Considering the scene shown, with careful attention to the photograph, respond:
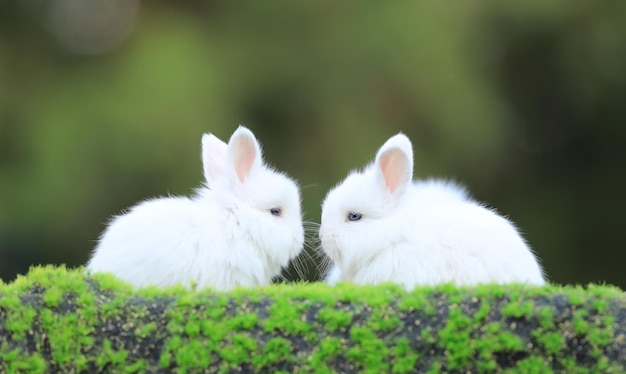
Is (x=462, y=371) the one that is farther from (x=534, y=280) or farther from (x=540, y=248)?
(x=540, y=248)

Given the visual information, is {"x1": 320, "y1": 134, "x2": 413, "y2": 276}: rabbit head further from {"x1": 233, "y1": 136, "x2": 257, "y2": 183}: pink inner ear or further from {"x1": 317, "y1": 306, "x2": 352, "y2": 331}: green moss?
{"x1": 317, "y1": 306, "x2": 352, "y2": 331}: green moss

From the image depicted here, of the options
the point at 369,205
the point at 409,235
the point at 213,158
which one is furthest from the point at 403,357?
the point at 213,158

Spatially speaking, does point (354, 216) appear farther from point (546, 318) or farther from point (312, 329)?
point (546, 318)

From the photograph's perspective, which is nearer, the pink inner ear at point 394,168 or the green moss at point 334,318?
the green moss at point 334,318

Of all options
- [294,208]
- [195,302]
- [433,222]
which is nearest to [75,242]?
[294,208]

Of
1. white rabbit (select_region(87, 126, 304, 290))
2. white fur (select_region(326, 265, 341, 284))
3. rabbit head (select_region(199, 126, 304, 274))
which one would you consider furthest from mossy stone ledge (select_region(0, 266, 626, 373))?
white fur (select_region(326, 265, 341, 284))

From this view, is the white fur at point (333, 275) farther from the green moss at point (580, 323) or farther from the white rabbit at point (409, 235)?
the green moss at point (580, 323)

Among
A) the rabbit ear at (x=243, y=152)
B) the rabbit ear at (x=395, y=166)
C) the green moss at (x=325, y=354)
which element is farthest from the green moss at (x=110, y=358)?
the rabbit ear at (x=395, y=166)
